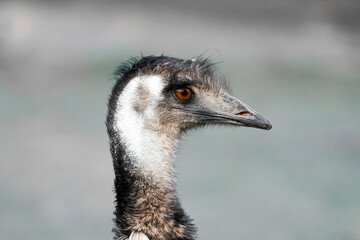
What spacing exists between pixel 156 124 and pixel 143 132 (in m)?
0.10

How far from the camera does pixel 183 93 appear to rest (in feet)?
9.19

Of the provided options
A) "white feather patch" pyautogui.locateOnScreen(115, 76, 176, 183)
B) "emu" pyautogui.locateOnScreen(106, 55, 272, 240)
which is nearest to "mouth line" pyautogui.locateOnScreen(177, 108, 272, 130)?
"emu" pyautogui.locateOnScreen(106, 55, 272, 240)

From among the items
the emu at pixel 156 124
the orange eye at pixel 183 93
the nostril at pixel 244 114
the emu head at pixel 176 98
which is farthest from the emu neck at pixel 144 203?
the nostril at pixel 244 114

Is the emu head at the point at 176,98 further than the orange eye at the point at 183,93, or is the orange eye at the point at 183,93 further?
the orange eye at the point at 183,93

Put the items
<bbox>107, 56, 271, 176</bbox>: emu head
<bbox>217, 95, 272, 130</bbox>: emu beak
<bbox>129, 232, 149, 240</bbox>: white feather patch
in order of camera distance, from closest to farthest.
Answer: <bbox>129, 232, 149, 240</bbox>: white feather patch < <bbox>107, 56, 271, 176</bbox>: emu head < <bbox>217, 95, 272, 130</bbox>: emu beak

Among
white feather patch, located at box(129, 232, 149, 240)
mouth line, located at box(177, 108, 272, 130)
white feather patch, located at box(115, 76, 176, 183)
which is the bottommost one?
white feather patch, located at box(129, 232, 149, 240)

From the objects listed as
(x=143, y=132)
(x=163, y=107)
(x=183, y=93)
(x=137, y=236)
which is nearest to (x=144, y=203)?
(x=137, y=236)

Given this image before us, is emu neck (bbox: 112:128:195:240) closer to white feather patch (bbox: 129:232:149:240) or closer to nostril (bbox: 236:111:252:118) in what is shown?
white feather patch (bbox: 129:232:149:240)

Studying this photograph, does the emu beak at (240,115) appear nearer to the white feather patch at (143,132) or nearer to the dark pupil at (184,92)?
the dark pupil at (184,92)

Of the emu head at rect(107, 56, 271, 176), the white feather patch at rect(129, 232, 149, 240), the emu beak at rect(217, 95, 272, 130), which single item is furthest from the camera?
the emu beak at rect(217, 95, 272, 130)

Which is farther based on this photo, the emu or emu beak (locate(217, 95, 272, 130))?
emu beak (locate(217, 95, 272, 130))

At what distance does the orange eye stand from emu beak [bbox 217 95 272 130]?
0.52ft

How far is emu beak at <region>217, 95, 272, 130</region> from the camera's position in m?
2.71

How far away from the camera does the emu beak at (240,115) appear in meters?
2.71
